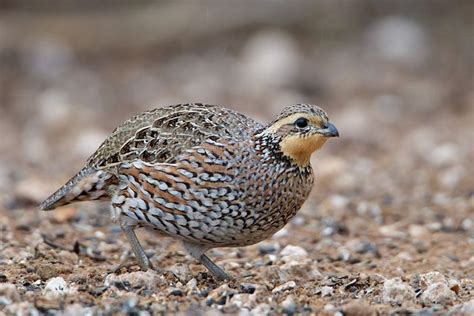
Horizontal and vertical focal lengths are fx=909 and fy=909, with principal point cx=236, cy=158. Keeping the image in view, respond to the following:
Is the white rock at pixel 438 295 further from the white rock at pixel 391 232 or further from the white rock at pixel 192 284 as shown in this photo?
the white rock at pixel 391 232

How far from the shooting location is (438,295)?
233 inches

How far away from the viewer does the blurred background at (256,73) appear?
1205 centimetres

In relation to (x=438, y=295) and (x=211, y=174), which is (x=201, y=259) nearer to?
(x=211, y=174)

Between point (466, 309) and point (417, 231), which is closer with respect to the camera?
point (466, 309)

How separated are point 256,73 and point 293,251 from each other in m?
7.64

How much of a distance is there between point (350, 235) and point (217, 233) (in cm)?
251

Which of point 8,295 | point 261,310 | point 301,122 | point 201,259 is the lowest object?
point 8,295

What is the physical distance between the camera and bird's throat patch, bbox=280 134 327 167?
6578 millimetres

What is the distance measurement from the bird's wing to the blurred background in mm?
3929

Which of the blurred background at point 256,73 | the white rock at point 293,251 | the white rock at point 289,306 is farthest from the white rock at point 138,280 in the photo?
the blurred background at point 256,73

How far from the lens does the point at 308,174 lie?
674cm

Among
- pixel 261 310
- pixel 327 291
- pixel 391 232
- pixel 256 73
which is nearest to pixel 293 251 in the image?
pixel 391 232

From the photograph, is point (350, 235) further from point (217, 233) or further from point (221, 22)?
point (221, 22)

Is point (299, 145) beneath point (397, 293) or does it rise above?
above
